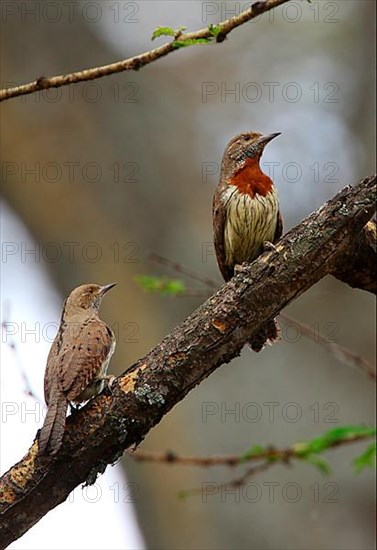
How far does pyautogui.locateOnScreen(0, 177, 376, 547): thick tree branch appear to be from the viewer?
355 centimetres

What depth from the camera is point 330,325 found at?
22.4 ft

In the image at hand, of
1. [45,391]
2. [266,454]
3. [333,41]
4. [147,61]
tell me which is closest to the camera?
[147,61]

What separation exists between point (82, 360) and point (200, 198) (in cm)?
398

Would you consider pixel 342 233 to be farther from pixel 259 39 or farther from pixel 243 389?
pixel 259 39

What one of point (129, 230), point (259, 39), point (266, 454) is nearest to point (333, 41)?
point (259, 39)

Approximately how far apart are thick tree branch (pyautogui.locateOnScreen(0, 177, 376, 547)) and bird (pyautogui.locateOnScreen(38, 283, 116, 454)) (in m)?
0.08

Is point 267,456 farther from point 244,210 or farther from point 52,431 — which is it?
point 52,431

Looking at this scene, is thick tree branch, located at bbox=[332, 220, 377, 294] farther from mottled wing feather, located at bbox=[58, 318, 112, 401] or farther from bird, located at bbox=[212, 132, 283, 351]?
mottled wing feather, located at bbox=[58, 318, 112, 401]

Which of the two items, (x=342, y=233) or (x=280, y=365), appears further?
(x=280, y=365)

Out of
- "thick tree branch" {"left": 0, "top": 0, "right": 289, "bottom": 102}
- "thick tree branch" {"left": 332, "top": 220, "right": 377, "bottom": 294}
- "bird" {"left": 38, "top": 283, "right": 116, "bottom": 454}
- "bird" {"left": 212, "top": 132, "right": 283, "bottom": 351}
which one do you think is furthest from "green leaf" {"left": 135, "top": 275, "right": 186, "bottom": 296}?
"thick tree branch" {"left": 0, "top": 0, "right": 289, "bottom": 102}

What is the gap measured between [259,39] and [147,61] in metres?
5.45

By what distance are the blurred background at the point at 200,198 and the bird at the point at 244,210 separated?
1904 mm

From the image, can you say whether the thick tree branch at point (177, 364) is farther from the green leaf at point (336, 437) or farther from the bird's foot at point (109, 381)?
the green leaf at point (336, 437)

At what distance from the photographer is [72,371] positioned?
147 inches
